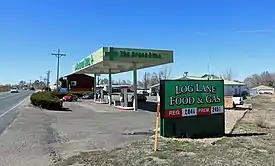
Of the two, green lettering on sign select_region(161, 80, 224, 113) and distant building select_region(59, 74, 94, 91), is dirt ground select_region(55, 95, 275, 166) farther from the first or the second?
distant building select_region(59, 74, 94, 91)

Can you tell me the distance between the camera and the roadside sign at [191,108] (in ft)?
41.0

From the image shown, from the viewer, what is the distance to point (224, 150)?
9.95 metres

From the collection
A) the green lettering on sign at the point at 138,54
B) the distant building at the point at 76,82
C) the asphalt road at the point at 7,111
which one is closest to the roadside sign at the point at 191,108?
the asphalt road at the point at 7,111

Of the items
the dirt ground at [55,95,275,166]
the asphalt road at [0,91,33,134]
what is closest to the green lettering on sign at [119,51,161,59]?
the asphalt road at [0,91,33,134]

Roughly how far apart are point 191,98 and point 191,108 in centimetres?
37

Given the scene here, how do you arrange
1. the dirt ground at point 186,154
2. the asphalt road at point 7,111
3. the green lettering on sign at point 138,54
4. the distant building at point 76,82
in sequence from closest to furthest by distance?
the dirt ground at point 186,154 → the asphalt road at point 7,111 → the green lettering on sign at point 138,54 → the distant building at point 76,82

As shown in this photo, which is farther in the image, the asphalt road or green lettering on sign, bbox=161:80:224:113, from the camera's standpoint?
the asphalt road

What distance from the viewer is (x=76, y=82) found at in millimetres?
81500

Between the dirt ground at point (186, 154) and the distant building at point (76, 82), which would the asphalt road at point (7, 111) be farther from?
the distant building at point (76, 82)

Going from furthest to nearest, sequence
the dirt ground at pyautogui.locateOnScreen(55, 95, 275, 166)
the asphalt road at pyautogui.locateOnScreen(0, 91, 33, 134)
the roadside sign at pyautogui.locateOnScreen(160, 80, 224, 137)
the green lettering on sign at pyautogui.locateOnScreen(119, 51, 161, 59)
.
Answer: the green lettering on sign at pyautogui.locateOnScreen(119, 51, 161, 59) → the asphalt road at pyautogui.locateOnScreen(0, 91, 33, 134) → the roadside sign at pyautogui.locateOnScreen(160, 80, 224, 137) → the dirt ground at pyautogui.locateOnScreen(55, 95, 275, 166)

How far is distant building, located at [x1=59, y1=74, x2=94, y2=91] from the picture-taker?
80769mm

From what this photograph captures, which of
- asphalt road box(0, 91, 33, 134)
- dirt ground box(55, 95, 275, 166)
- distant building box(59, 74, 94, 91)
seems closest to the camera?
dirt ground box(55, 95, 275, 166)

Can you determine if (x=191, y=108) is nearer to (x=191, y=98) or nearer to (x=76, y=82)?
(x=191, y=98)

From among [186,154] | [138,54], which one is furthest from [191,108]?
[138,54]
